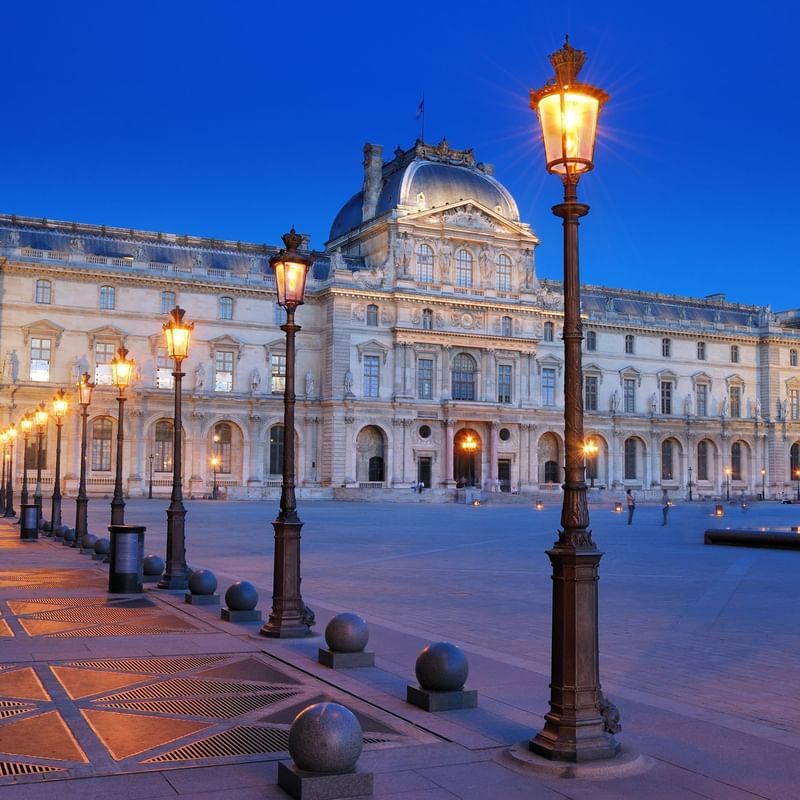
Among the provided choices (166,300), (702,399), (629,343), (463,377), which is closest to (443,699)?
(166,300)

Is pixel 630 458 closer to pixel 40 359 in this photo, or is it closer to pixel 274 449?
pixel 274 449

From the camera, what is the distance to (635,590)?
1817 cm

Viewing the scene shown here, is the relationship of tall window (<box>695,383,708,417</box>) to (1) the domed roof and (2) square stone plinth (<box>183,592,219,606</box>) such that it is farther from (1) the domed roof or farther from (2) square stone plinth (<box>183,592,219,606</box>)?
(2) square stone plinth (<box>183,592,219,606</box>)

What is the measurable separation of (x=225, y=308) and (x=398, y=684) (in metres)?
62.3

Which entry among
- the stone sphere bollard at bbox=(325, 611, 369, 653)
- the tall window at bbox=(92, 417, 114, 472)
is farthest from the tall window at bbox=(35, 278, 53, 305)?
the stone sphere bollard at bbox=(325, 611, 369, 653)

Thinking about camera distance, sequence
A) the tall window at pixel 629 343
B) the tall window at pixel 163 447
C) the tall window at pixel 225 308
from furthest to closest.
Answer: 1. the tall window at pixel 629 343
2. the tall window at pixel 225 308
3. the tall window at pixel 163 447

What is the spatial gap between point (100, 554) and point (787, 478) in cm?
7956

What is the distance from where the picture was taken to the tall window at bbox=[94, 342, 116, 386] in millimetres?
66250

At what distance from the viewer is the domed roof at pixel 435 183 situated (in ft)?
244

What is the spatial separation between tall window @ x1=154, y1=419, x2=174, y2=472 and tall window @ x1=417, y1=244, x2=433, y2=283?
66.4ft

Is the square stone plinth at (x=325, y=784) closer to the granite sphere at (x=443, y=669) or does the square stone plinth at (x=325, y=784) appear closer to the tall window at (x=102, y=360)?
the granite sphere at (x=443, y=669)

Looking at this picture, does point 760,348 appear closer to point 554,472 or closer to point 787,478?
point 787,478

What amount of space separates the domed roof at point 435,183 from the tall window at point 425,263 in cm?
304

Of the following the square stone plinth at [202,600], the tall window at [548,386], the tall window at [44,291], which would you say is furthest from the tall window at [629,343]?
the square stone plinth at [202,600]
